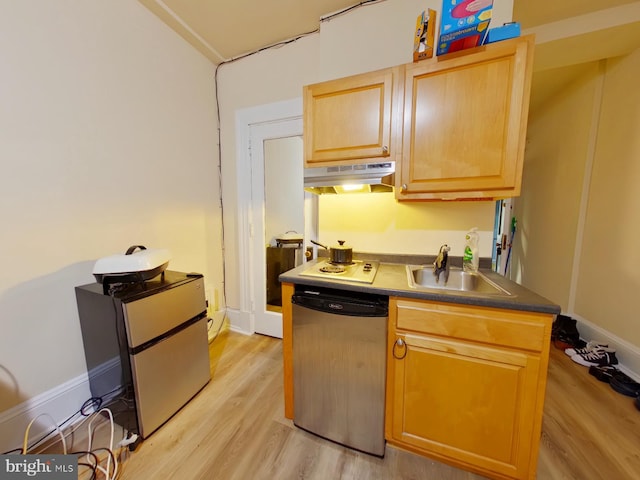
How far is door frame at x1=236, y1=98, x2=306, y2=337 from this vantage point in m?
2.12

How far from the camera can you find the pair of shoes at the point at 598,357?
1.81 meters

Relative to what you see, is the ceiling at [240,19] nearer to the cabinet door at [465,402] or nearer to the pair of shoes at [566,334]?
the cabinet door at [465,402]

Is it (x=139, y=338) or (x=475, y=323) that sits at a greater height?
(x=475, y=323)

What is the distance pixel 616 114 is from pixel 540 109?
1.33 metres

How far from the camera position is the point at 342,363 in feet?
3.77

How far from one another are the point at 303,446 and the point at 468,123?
6.21 ft

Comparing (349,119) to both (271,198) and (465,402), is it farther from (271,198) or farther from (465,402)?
(465,402)

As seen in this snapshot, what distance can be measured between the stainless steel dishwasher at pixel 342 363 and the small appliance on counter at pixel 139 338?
0.74 meters

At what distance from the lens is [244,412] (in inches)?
57.4

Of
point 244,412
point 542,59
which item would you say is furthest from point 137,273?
point 542,59

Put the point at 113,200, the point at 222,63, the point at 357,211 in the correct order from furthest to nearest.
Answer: the point at 222,63 < the point at 357,211 < the point at 113,200

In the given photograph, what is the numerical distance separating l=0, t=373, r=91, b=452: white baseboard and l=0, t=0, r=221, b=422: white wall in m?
0.04

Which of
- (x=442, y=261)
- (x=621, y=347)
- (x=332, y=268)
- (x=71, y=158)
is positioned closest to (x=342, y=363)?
(x=332, y=268)

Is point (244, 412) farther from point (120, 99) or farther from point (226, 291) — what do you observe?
point (120, 99)
